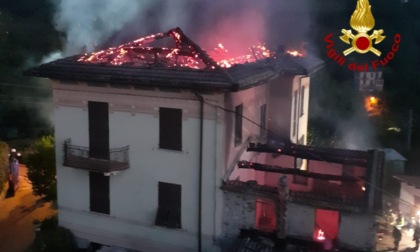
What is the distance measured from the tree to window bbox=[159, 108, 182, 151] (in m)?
10.1

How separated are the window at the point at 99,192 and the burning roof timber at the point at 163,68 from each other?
4.09 metres

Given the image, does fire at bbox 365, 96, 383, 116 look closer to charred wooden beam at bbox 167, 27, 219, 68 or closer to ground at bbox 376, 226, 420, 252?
ground at bbox 376, 226, 420, 252

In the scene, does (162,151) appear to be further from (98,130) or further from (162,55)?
(162,55)

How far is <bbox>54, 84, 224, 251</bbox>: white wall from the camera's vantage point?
53.7 ft

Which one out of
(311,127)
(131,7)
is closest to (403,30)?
(311,127)

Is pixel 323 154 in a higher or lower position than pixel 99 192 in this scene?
higher

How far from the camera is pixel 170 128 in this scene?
16.8m

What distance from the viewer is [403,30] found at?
177 feet

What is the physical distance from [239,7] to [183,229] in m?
20.0

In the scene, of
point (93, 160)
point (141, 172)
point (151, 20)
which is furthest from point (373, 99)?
point (93, 160)

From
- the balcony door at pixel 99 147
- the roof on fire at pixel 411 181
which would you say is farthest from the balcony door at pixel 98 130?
the roof on fire at pixel 411 181

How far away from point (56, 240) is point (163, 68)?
8.50 m

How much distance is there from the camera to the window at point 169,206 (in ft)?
56.0

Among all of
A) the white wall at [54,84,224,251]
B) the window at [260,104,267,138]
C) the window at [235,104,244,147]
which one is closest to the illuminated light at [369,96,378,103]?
the window at [260,104,267,138]
